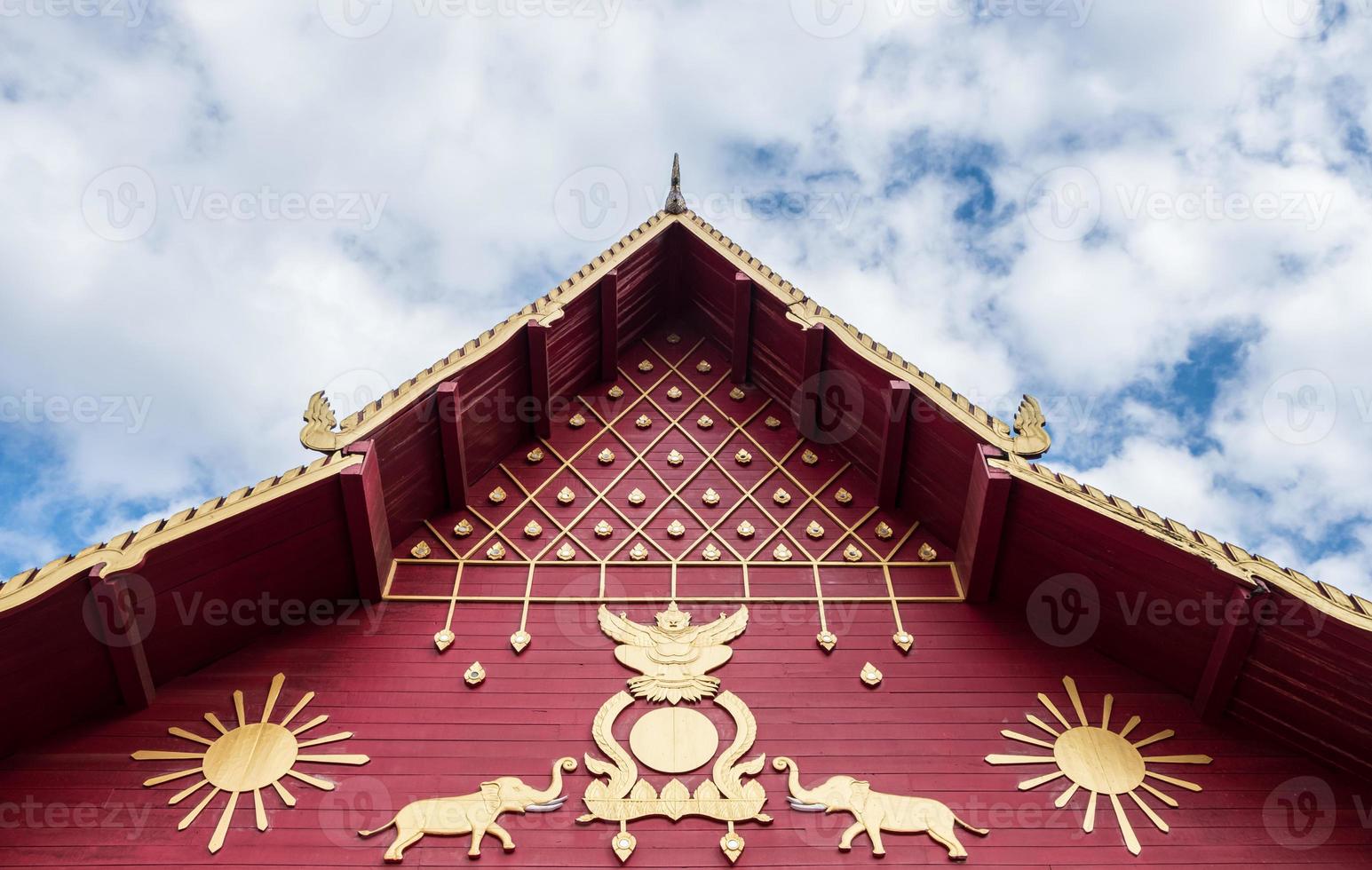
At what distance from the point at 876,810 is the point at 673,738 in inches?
70.2

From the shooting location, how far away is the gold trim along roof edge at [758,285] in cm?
997

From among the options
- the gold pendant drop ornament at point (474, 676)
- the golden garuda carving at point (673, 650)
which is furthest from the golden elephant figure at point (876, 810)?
the gold pendant drop ornament at point (474, 676)

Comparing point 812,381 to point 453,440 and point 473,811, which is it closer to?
point 453,440

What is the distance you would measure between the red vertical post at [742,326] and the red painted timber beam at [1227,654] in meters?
6.10

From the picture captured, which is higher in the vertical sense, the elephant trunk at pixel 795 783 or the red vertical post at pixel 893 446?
the red vertical post at pixel 893 446

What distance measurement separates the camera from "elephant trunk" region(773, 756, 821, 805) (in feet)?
27.4

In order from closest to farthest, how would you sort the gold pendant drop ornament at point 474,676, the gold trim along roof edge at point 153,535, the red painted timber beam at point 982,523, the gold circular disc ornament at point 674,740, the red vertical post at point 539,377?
the gold trim along roof edge at point 153,535 → the gold circular disc ornament at point 674,740 → the gold pendant drop ornament at point 474,676 → the red painted timber beam at point 982,523 → the red vertical post at point 539,377

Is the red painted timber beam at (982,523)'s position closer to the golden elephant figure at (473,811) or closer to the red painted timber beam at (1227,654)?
the red painted timber beam at (1227,654)

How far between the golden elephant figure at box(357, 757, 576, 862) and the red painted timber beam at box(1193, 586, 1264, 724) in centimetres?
558

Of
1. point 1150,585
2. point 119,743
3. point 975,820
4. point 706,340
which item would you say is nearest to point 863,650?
point 975,820

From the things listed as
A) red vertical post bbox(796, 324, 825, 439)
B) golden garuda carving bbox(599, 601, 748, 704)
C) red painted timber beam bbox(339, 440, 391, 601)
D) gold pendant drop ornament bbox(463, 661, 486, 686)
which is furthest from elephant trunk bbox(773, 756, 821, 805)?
red vertical post bbox(796, 324, 825, 439)

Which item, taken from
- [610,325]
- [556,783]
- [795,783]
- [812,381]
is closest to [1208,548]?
[795,783]

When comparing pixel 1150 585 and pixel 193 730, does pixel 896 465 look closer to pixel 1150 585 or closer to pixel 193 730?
pixel 1150 585

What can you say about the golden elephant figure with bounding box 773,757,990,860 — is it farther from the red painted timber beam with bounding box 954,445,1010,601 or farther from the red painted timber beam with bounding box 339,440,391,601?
the red painted timber beam with bounding box 339,440,391,601
